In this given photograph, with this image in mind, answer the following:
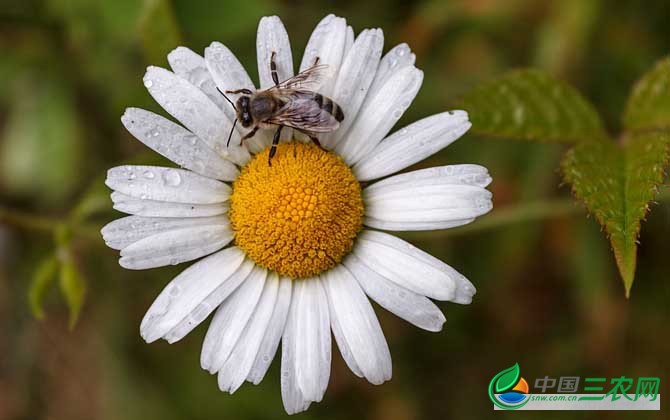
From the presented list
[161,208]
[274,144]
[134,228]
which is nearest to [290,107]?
[274,144]

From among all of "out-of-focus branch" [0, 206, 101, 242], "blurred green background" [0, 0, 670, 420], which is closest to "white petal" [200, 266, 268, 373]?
"out-of-focus branch" [0, 206, 101, 242]

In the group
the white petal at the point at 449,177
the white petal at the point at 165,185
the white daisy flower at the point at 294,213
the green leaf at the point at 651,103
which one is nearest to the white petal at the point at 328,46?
the white daisy flower at the point at 294,213

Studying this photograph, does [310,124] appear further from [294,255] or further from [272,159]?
[294,255]

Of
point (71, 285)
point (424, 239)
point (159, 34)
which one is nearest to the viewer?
point (71, 285)

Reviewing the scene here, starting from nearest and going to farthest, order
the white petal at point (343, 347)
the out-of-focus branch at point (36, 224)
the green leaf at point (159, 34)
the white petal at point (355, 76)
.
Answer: the white petal at point (343, 347) < the white petal at point (355, 76) < the green leaf at point (159, 34) < the out-of-focus branch at point (36, 224)

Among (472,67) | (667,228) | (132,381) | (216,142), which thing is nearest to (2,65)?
(132,381)

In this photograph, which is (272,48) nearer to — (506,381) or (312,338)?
(312,338)

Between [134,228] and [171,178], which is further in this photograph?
[171,178]

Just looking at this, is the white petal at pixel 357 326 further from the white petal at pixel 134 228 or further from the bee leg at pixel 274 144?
the white petal at pixel 134 228
